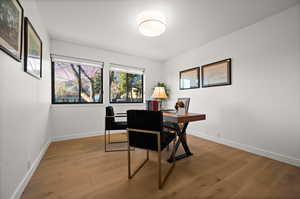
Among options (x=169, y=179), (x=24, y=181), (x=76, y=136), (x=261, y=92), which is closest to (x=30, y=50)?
(x=24, y=181)

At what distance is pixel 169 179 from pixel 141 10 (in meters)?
2.52

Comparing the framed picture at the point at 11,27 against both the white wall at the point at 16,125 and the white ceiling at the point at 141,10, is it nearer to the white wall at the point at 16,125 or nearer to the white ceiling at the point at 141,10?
the white wall at the point at 16,125

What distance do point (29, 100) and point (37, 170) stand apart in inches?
39.2

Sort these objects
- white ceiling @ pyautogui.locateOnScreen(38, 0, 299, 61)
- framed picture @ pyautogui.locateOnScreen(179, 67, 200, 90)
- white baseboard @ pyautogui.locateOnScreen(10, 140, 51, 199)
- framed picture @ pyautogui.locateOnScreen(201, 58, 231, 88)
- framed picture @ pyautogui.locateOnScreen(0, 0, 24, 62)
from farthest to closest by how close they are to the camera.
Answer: framed picture @ pyautogui.locateOnScreen(179, 67, 200, 90), framed picture @ pyautogui.locateOnScreen(201, 58, 231, 88), white ceiling @ pyautogui.locateOnScreen(38, 0, 299, 61), white baseboard @ pyautogui.locateOnScreen(10, 140, 51, 199), framed picture @ pyautogui.locateOnScreen(0, 0, 24, 62)

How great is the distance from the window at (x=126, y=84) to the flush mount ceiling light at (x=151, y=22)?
1.93 meters

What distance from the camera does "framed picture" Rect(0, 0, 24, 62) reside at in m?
1.03

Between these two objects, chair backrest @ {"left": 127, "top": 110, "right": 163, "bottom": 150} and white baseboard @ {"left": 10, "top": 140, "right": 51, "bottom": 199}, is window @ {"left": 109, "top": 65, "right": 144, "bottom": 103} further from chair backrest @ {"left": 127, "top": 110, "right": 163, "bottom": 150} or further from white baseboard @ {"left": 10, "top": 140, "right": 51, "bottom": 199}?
chair backrest @ {"left": 127, "top": 110, "right": 163, "bottom": 150}

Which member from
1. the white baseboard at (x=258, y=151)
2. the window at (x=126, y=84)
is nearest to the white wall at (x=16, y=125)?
the window at (x=126, y=84)

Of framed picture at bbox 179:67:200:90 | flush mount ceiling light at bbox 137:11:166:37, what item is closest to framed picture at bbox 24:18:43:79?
flush mount ceiling light at bbox 137:11:166:37

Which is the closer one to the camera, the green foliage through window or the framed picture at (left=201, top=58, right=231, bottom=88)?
the framed picture at (left=201, top=58, right=231, bottom=88)

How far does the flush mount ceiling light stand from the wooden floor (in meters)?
2.21

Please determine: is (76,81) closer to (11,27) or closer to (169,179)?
(11,27)

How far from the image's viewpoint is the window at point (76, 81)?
3141mm

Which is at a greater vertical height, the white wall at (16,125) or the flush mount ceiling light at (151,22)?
the flush mount ceiling light at (151,22)
